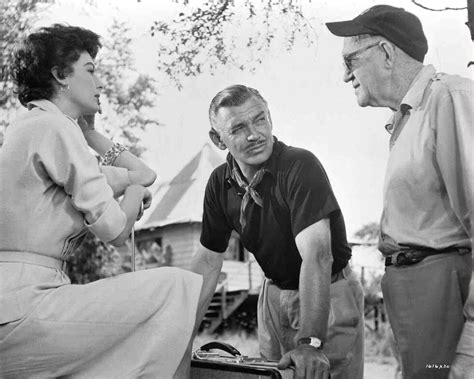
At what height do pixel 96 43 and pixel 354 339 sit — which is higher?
pixel 96 43

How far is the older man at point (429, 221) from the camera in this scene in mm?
1701

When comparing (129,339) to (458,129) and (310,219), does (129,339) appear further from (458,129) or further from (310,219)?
(458,129)

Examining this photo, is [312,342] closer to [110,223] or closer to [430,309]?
[430,309]

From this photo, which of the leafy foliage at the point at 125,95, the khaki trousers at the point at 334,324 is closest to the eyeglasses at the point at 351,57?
the khaki trousers at the point at 334,324

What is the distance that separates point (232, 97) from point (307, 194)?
0.43 metres

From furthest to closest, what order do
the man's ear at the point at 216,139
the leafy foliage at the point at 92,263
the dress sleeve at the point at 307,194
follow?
1. the leafy foliage at the point at 92,263
2. the man's ear at the point at 216,139
3. the dress sleeve at the point at 307,194

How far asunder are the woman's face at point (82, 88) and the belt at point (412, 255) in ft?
2.98

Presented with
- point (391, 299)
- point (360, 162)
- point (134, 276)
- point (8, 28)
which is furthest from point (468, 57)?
point (8, 28)

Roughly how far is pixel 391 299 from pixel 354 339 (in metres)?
0.47

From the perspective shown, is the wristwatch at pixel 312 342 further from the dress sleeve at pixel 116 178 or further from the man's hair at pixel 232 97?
the man's hair at pixel 232 97

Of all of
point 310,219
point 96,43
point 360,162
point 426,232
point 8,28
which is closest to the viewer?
point 426,232

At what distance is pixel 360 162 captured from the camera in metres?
2.48

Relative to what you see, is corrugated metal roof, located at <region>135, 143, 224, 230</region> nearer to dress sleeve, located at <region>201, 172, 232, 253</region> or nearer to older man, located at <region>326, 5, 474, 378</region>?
dress sleeve, located at <region>201, 172, 232, 253</region>

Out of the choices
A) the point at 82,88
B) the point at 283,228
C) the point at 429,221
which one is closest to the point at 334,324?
the point at 283,228
